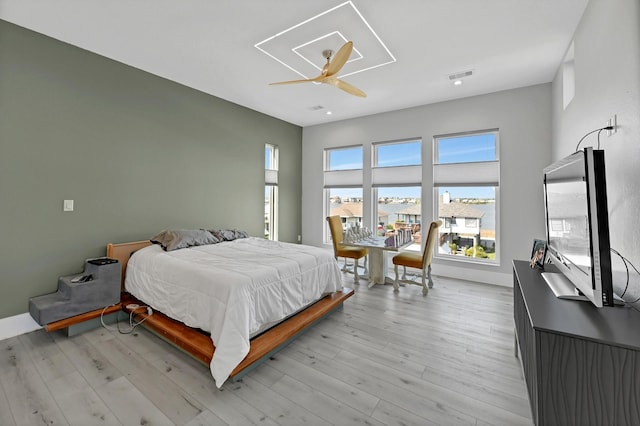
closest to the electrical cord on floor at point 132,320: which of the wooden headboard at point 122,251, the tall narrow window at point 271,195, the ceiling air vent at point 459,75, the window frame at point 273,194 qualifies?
the wooden headboard at point 122,251

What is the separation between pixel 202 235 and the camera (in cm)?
372

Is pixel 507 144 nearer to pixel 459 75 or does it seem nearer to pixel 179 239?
pixel 459 75

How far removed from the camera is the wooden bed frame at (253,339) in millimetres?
2043

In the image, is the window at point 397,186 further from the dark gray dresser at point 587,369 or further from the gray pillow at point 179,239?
the dark gray dresser at point 587,369

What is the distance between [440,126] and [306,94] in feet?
7.81

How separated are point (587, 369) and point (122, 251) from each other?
415cm

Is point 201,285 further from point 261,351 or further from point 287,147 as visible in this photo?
point 287,147

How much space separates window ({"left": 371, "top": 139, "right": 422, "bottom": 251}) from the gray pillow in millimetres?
3095

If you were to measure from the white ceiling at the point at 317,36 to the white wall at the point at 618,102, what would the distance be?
59 centimetres

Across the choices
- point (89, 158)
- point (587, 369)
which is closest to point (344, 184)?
point (89, 158)

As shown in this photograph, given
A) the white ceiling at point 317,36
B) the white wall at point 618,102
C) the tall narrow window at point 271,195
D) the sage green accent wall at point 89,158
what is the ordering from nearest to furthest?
1. the white wall at point 618,102
2. the white ceiling at point 317,36
3. the sage green accent wall at point 89,158
4. the tall narrow window at point 271,195

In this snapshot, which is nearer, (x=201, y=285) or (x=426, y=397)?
A: (x=426, y=397)

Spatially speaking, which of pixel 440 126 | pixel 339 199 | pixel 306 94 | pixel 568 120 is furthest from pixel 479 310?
pixel 306 94

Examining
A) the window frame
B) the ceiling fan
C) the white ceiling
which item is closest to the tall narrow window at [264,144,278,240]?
the window frame
